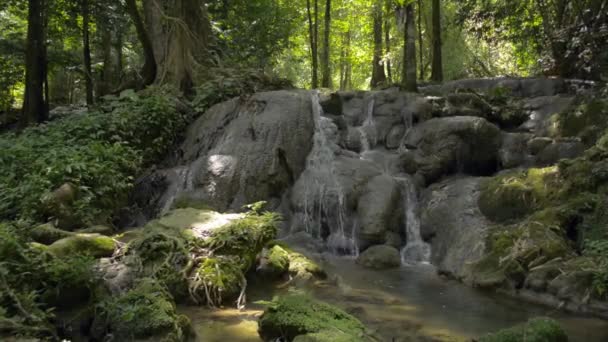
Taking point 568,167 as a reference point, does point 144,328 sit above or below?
below

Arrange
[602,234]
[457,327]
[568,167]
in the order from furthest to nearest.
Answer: [568,167], [602,234], [457,327]

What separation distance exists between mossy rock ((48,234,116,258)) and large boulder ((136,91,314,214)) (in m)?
3.55

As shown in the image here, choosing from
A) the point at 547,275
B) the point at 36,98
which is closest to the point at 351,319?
the point at 547,275

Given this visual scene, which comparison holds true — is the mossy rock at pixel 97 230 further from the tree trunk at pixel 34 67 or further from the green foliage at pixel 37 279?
the tree trunk at pixel 34 67

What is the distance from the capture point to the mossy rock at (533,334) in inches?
187

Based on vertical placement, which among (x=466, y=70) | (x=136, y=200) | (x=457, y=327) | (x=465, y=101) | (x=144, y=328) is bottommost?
(x=457, y=327)

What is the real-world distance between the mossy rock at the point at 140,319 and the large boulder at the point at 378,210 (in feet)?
16.1

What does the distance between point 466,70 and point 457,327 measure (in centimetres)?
1979

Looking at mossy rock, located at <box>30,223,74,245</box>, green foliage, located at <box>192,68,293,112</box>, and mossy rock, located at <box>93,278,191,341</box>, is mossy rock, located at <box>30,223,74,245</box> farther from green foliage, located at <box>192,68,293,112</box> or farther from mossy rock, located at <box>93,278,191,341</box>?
green foliage, located at <box>192,68,293,112</box>

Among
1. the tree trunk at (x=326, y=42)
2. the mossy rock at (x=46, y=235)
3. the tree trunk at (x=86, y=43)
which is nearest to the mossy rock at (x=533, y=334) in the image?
the mossy rock at (x=46, y=235)

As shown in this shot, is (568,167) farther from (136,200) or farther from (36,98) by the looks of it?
(36,98)

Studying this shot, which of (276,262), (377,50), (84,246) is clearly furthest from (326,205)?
(377,50)

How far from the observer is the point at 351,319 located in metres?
5.37

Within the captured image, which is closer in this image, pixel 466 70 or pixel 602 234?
pixel 602 234
